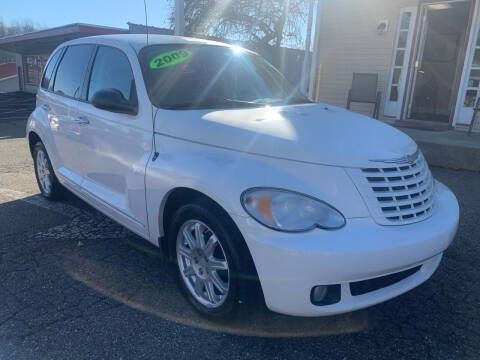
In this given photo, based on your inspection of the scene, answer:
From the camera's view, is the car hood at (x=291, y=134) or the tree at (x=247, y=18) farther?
the tree at (x=247, y=18)

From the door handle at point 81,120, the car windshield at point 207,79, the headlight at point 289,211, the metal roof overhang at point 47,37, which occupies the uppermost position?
the metal roof overhang at point 47,37

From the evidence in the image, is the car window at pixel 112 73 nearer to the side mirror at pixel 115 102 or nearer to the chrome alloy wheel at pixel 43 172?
the side mirror at pixel 115 102

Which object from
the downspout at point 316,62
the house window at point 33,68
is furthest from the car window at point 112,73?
the house window at point 33,68

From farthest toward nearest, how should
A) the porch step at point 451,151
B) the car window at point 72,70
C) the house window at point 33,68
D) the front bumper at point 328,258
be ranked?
the house window at point 33,68
the porch step at point 451,151
the car window at point 72,70
the front bumper at point 328,258

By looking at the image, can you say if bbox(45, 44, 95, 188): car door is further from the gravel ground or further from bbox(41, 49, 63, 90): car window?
the gravel ground

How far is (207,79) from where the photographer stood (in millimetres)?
3002

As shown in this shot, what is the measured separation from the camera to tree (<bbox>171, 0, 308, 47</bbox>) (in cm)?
1992

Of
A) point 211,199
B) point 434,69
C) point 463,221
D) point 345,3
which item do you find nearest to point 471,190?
point 463,221

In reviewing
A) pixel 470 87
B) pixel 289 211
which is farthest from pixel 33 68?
pixel 289 211

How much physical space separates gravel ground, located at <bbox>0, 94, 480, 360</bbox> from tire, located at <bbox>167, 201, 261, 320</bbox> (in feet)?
0.39

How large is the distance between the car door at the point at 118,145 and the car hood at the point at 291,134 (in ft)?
0.86

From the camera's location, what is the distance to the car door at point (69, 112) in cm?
349

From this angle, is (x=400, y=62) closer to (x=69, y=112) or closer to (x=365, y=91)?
(x=365, y=91)

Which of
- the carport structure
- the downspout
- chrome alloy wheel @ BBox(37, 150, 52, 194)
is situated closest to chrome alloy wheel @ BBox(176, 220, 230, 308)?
chrome alloy wheel @ BBox(37, 150, 52, 194)
